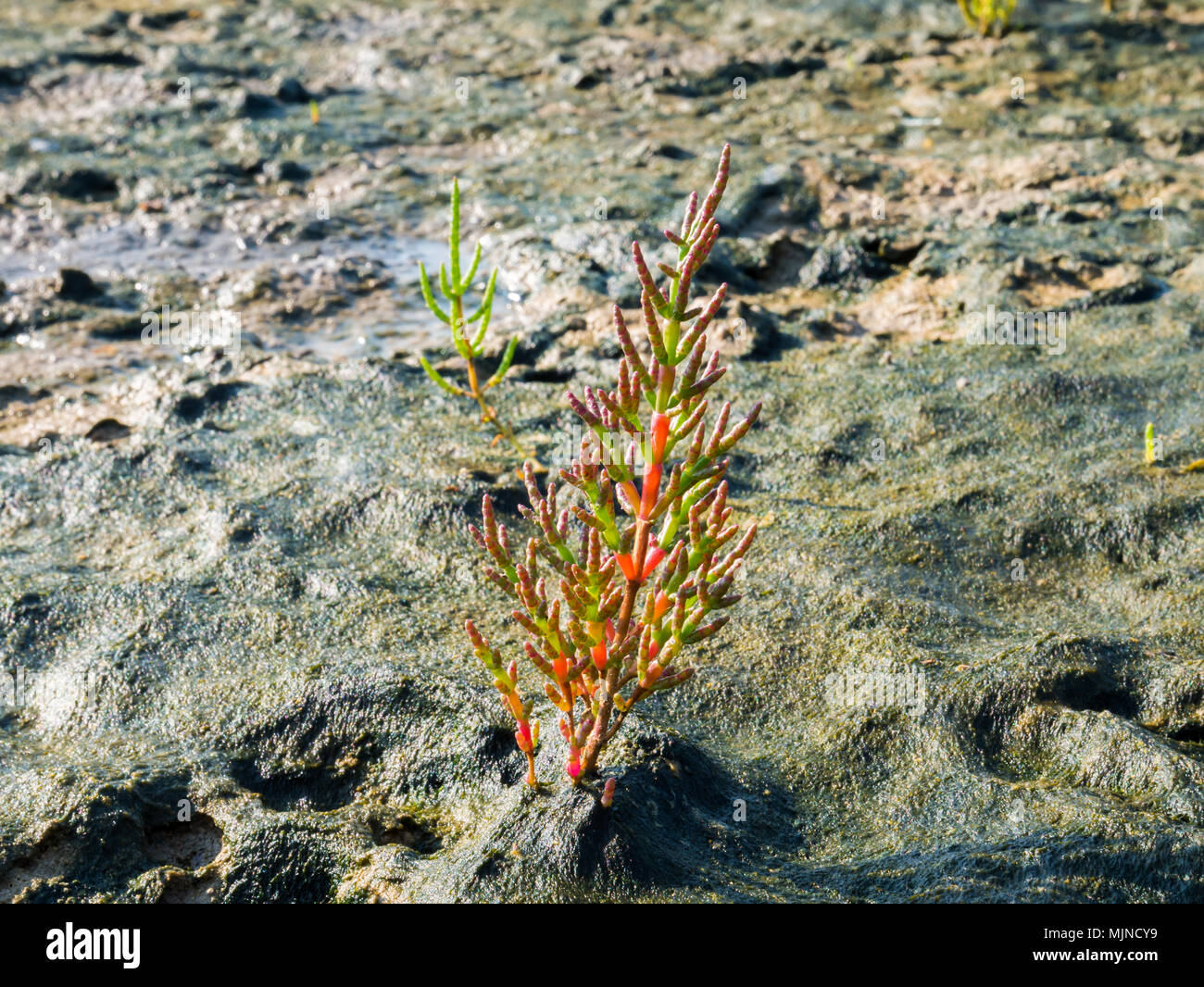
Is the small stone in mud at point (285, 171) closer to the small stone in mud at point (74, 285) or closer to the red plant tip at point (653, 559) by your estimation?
the small stone in mud at point (74, 285)

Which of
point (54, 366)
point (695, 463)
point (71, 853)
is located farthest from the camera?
point (54, 366)

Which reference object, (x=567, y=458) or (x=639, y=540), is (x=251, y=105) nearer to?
(x=567, y=458)

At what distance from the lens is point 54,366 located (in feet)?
18.4

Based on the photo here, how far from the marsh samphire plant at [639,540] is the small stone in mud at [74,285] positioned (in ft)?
15.2

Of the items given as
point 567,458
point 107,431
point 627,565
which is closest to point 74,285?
point 107,431

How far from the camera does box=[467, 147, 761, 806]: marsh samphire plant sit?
2393 mm

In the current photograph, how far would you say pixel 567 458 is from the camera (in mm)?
4508

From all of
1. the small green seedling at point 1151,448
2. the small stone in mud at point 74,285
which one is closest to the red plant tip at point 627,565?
the small green seedling at point 1151,448

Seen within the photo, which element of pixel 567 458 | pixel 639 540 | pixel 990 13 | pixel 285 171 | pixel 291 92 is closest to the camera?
pixel 639 540

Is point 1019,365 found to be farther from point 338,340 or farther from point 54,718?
point 54,718

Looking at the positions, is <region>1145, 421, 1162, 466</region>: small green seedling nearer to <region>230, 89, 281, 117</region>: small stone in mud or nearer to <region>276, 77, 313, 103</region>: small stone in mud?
<region>230, 89, 281, 117</region>: small stone in mud

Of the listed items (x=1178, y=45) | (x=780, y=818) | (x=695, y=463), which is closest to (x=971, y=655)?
(x=780, y=818)

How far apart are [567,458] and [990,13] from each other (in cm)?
636

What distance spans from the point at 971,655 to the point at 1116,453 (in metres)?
1.44
